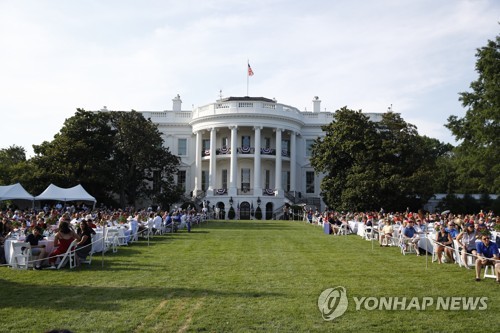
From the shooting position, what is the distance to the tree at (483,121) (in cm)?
3375

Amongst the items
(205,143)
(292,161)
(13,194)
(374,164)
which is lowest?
(13,194)

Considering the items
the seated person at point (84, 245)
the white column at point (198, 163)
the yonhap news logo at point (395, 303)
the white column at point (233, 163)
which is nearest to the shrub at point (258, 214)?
the white column at point (233, 163)

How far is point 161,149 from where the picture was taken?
46375mm

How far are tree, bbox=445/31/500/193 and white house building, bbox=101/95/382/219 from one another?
17411 mm

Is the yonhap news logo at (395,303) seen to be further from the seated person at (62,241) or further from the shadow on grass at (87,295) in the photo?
the seated person at (62,241)

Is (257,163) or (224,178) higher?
(257,163)

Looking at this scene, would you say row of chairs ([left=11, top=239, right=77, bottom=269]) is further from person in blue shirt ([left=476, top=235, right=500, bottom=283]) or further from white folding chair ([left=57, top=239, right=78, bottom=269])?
person in blue shirt ([left=476, top=235, right=500, bottom=283])

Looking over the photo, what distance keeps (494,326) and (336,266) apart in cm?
595

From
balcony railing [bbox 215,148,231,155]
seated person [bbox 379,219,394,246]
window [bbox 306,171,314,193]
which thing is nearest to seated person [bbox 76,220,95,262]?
seated person [bbox 379,219,394,246]

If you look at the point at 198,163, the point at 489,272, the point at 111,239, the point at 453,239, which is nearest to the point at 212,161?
the point at 198,163

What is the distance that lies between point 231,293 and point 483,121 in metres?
31.3

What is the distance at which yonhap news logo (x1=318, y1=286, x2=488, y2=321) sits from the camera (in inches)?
305

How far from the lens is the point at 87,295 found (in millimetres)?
8766

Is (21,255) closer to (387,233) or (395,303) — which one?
(395,303)
